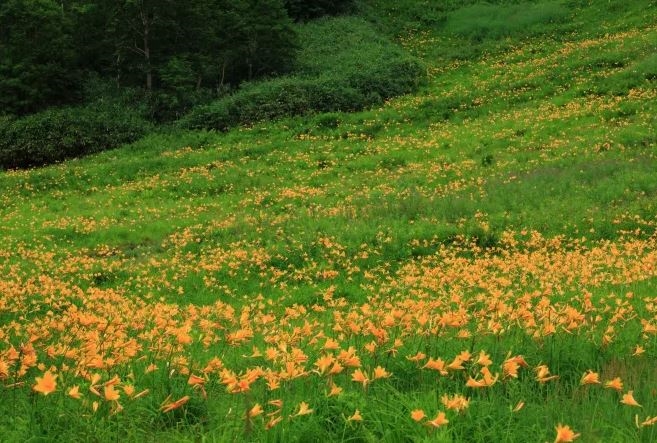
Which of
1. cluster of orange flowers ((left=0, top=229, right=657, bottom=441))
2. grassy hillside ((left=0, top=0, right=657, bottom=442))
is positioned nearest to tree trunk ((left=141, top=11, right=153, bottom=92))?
grassy hillside ((left=0, top=0, right=657, bottom=442))

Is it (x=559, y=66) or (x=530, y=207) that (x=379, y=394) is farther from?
(x=559, y=66)

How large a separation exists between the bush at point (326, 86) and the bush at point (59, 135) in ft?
9.33

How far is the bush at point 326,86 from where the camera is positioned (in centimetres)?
2578

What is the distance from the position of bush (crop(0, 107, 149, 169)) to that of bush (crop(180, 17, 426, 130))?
112 inches

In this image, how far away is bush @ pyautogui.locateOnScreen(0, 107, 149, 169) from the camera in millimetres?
24484

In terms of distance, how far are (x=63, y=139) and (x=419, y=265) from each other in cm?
1920

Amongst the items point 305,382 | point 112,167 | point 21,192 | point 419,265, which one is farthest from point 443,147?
point 305,382

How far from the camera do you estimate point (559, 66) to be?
27.2 m

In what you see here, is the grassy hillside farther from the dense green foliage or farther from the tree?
the tree

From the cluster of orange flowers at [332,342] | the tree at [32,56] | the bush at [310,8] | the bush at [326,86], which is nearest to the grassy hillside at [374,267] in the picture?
the cluster of orange flowers at [332,342]

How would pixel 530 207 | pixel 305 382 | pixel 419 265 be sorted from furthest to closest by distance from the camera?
pixel 530 207 < pixel 419 265 < pixel 305 382

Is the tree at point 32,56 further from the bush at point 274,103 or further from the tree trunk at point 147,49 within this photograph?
the bush at point 274,103

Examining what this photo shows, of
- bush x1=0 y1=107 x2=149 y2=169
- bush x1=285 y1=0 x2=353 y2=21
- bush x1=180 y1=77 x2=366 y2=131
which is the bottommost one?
bush x1=0 y1=107 x2=149 y2=169

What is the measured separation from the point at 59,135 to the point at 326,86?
12.1 m
